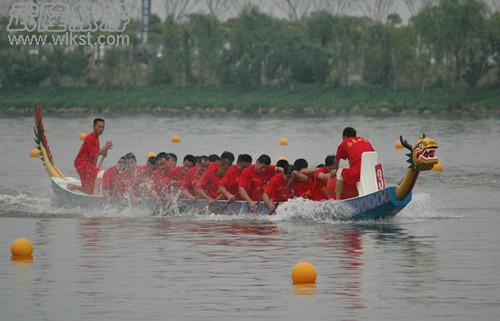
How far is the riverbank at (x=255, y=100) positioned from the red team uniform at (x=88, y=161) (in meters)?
38.1

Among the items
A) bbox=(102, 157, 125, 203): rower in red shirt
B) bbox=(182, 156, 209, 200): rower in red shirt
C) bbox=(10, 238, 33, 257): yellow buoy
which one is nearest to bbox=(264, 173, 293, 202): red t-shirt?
bbox=(182, 156, 209, 200): rower in red shirt

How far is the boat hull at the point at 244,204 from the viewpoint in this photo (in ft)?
64.6

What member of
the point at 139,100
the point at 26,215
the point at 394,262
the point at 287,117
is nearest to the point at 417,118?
the point at 287,117

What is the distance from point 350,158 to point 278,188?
138 cm

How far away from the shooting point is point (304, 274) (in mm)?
14820

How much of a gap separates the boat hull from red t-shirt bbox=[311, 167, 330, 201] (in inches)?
17.3

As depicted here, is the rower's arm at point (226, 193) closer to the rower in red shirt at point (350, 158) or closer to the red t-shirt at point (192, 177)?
the red t-shirt at point (192, 177)

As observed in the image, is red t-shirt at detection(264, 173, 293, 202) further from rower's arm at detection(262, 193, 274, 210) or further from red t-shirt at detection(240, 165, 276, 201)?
red t-shirt at detection(240, 165, 276, 201)

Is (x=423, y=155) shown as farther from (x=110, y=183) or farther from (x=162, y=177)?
(x=110, y=183)

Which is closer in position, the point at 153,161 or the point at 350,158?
the point at 350,158

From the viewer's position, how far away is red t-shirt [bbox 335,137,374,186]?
65.2ft

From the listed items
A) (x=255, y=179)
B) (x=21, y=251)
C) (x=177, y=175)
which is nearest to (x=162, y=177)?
(x=177, y=175)

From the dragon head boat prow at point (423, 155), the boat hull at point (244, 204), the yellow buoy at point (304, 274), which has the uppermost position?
the dragon head boat prow at point (423, 155)

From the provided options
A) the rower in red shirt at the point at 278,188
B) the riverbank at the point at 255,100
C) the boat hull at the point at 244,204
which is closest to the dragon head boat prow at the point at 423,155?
the boat hull at the point at 244,204
